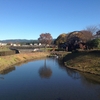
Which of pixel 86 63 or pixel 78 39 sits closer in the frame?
pixel 86 63

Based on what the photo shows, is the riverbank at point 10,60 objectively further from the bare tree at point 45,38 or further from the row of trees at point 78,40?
the bare tree at point 45,38

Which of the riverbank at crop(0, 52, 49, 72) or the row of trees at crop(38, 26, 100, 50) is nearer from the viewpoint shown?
the riverbank at crop(0, 52, 49, 72)

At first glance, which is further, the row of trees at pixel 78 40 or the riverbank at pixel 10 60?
the row of trees at pixel 78 40

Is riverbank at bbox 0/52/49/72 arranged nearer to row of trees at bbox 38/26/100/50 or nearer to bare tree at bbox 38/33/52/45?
row of trees at bbox 38/26/100/50

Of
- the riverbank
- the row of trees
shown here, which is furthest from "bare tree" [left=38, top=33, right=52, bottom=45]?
the riverbank

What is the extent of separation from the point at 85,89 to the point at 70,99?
5116 mm

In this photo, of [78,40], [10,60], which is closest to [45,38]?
[78,40]

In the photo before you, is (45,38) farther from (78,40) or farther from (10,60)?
(10,60)

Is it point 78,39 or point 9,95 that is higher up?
point 78,39

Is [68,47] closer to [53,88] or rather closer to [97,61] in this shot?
[97,61]

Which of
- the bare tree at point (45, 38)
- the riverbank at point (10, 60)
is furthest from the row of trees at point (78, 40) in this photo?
the riverbank at point (10, 60)

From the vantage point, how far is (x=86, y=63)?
40.7 meters

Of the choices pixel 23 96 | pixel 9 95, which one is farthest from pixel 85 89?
pixel 9 95

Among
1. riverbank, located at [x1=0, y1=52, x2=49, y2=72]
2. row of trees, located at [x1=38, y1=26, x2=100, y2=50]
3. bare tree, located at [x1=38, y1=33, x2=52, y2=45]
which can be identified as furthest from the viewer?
bare tree, located at [x1=38, y1=33, x2=52, y2=45]
